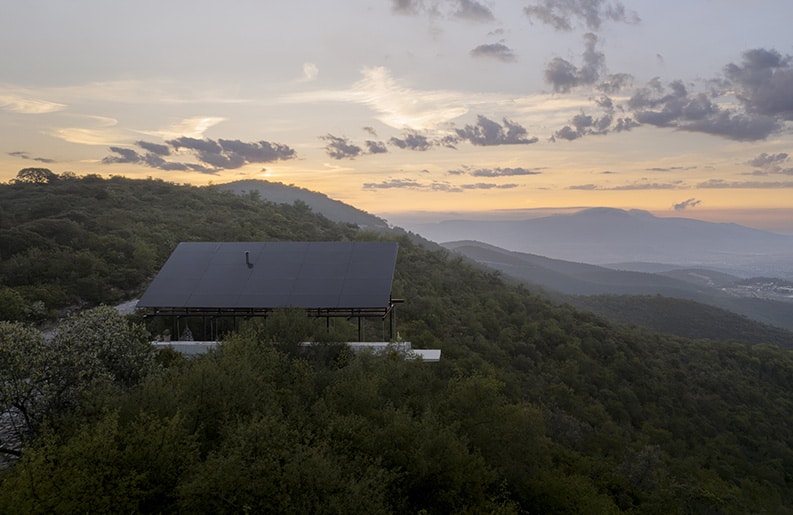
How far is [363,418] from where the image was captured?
13.7 metres

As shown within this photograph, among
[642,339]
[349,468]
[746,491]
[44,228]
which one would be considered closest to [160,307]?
[349,468]

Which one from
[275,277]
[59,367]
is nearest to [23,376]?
[59,367]

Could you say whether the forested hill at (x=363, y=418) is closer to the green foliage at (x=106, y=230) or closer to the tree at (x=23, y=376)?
the tree at (x=23, y=376)

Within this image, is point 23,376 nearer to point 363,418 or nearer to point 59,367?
point 59,367

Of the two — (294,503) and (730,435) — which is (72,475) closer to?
(294,503)

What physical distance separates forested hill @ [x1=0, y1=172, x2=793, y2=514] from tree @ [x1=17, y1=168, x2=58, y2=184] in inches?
995

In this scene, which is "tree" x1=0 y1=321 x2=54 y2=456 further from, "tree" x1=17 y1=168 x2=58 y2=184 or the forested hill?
"tree" x1=17 y1=168 x2=58 y2=184

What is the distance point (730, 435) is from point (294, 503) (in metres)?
39.2

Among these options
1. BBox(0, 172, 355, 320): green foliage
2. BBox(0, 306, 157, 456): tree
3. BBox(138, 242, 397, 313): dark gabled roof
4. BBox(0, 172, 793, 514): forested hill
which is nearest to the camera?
BBox(0, 172, 793, 514): forested hill

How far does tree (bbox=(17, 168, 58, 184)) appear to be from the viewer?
2668 inches

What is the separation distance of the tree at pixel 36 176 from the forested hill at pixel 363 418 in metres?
25.3

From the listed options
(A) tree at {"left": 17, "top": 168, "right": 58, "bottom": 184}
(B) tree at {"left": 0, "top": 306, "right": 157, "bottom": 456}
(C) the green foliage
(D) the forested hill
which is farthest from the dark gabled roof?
(A) tree at {"left": 17, "top": 168, "right": 58, "bottom": 184}

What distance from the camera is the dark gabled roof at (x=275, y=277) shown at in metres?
22.2

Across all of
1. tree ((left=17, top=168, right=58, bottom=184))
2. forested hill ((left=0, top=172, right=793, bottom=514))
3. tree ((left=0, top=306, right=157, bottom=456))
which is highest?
tree ((left=17, top=168, right=58, bottom=184))
